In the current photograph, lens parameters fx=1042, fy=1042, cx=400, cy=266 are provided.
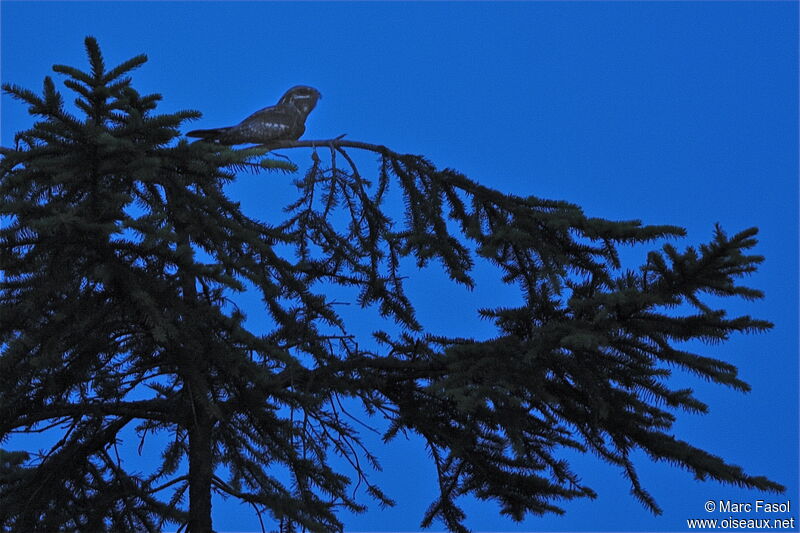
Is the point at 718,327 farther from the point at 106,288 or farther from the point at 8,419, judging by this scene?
the point at 8,419

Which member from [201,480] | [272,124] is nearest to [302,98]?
[272,124]

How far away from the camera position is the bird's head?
8.23m

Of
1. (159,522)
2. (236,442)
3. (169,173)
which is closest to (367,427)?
(236,442)

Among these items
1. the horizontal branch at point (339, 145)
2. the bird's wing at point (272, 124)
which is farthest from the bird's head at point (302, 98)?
the horizontal branch at point (339, 145)

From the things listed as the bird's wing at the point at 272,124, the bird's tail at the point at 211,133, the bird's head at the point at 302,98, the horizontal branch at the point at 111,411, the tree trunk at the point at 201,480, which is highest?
the bird's head at the point at 302,98

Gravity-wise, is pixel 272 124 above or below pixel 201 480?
above

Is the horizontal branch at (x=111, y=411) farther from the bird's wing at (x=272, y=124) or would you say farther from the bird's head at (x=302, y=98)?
the bird's head at (x=302, y=98)

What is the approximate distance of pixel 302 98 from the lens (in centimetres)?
831

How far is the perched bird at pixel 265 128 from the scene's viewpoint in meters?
7.70

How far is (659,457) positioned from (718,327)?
940 mm

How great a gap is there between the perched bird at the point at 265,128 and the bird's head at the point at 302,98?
A: 4 cm

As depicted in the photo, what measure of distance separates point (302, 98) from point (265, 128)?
71 centimetres

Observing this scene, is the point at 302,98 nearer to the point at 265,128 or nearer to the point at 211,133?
the point at 265,128

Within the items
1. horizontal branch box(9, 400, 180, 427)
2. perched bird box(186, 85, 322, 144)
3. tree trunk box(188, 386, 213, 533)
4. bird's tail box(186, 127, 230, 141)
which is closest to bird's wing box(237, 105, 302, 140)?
perched bird box(186, 85, 322, 144)
